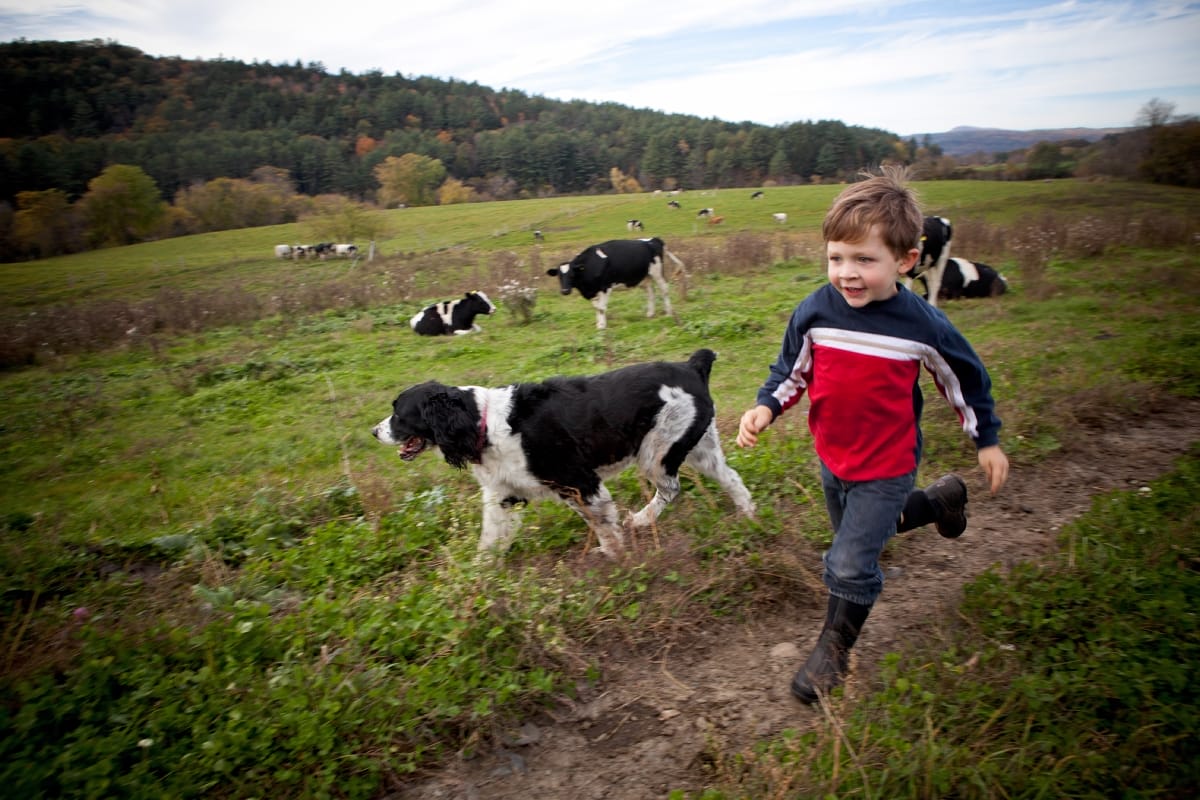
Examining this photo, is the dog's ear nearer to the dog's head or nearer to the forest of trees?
the dog's head

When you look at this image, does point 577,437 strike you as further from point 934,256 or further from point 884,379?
point 934,256

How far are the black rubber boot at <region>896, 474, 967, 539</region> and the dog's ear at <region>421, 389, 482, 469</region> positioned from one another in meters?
2.76

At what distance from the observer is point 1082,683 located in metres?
2.45

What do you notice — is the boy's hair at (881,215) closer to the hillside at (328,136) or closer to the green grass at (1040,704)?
the green grass at (1040,704)

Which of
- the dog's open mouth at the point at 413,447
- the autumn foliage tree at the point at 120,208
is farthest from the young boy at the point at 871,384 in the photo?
the autumn foliage tree at the point at 120,208

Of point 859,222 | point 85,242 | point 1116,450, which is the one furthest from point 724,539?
point 85,242

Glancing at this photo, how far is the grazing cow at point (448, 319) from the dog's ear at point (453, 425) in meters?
9.45

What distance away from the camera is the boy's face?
257cm

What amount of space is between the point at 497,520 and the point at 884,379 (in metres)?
2.85

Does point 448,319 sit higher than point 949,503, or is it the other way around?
point 949,503

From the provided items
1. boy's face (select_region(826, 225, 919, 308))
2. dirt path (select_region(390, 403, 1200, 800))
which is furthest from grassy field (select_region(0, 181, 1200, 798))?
boy's face (select_region(826, 225, 919, 308))

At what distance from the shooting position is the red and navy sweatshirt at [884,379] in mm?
2658

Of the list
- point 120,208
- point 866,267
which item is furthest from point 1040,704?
point 120,208

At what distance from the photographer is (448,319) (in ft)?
45.4
